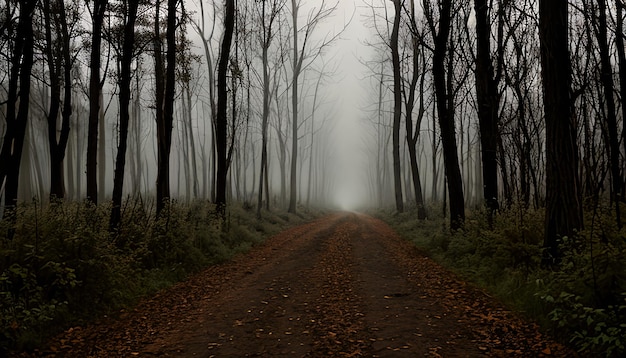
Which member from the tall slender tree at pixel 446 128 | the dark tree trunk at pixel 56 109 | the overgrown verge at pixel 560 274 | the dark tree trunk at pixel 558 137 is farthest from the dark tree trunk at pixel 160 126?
the dark tree trunk at pixel 558 137

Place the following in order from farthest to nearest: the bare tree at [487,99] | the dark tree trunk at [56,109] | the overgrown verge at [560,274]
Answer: the dark tree trunk at [56,109] → the bare tree at [487,99] → the overgrown verge at [560,274]

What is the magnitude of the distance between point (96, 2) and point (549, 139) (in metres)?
10.2

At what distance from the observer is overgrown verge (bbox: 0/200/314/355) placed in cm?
462

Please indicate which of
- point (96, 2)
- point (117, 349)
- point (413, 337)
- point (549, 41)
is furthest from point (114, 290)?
point (549, 41)

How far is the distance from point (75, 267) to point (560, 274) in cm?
690

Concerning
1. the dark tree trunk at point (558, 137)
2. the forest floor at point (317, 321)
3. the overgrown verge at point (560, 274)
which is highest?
the dark tree trunk at point (558, 137)

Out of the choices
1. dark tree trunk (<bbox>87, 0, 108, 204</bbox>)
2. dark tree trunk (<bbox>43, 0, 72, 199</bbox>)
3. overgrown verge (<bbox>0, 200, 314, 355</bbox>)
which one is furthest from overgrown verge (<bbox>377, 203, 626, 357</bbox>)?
dark tree trunk (<bbox>43, 0, 72, 199</bbox>)

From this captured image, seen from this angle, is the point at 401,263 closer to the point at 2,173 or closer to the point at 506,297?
the point at 506,297

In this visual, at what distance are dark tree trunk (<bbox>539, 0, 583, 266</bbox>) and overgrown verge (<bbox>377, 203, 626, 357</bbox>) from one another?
0.28 m

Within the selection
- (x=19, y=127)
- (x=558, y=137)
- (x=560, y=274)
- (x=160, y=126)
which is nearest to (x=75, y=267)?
(x=19, y=127)

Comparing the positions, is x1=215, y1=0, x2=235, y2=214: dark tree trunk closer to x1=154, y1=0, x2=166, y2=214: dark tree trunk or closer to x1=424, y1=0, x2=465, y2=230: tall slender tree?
x1=154, y1=0, x2=166, y2=214: dark tree trunk

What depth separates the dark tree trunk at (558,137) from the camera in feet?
19.9

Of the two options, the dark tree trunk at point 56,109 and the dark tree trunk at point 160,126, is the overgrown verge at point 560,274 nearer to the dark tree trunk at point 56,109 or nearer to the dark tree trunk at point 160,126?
the dark tree trunk at point 160,126

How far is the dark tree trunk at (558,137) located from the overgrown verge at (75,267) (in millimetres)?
6985
